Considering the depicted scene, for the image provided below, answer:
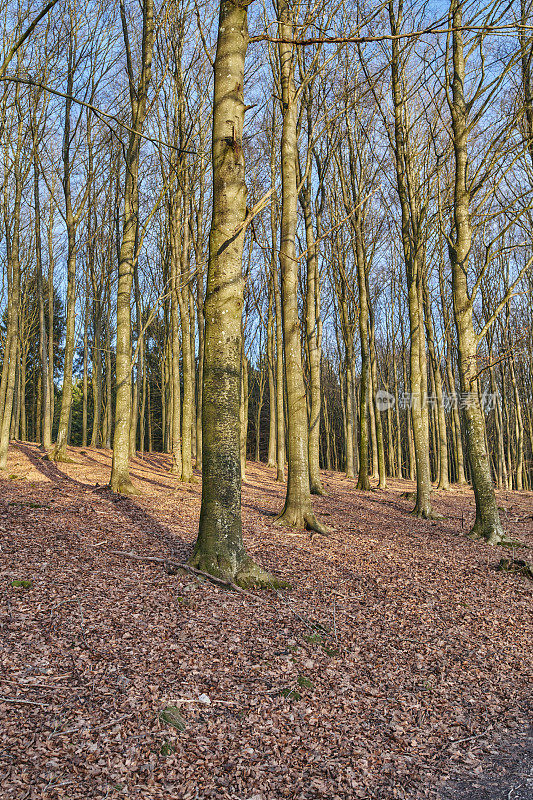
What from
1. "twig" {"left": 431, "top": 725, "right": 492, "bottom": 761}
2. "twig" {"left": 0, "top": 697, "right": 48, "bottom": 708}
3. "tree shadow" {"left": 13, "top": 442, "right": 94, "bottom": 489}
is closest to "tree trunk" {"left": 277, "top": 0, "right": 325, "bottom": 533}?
"tree shadow" {"left": 13, "top": 442, "right": 94, "bottom": 489}

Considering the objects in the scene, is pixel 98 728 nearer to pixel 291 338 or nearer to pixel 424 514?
pixel 291 338

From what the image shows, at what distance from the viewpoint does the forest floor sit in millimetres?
2463

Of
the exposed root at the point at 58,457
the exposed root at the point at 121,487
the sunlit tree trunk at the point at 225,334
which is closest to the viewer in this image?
the sunlit tree trunk at the point at 225,334

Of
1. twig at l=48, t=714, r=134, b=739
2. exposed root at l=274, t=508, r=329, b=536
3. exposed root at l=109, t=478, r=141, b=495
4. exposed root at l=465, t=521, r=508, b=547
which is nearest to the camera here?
twig at l=48, t=714, r=134, b=739

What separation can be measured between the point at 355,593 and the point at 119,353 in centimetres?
635

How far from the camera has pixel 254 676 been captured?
131 inches

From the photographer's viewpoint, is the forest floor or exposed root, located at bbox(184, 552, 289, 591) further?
exposed root, located at bbox(184, 552, 289, 591)

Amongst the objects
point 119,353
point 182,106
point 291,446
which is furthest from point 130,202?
point 291,446

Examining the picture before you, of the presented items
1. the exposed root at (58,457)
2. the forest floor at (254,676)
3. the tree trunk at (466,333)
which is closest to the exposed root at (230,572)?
the forest floor at (254,676)

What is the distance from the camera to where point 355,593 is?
17.2ft

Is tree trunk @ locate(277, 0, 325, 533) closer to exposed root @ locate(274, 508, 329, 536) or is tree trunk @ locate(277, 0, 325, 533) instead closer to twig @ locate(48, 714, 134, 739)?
exposed root @ locate(274, 508, 329, 536)

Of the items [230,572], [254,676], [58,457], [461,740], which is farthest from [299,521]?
[58,457]

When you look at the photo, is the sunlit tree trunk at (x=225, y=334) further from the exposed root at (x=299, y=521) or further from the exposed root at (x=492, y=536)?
the exposed root at (x=492, y=536)

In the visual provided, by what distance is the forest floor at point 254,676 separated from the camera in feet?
8.08
